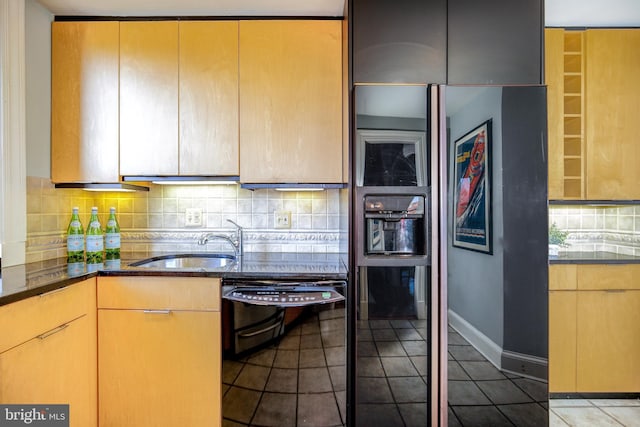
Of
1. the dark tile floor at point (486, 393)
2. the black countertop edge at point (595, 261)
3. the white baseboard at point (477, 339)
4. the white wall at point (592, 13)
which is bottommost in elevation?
the dark tile floor at point (486, 393)

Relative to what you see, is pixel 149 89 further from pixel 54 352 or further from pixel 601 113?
pixel 601 113

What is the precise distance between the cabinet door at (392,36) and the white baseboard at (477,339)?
1.18 m

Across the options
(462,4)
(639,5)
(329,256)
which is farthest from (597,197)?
(329,256)

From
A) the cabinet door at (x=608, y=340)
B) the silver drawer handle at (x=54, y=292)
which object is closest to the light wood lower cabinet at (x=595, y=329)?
the cabinet door at (x=608, y=340)

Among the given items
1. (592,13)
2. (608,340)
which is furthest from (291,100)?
(608,340)

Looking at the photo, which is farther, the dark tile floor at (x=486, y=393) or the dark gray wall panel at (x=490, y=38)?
the dark gray wall panel at (x=490, y=38)

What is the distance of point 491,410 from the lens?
1.46m

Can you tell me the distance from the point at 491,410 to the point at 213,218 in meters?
1.89

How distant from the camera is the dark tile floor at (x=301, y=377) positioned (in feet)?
4.81

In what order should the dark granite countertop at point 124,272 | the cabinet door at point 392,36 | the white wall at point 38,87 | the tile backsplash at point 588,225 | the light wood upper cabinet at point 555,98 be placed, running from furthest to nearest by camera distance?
the tile backsplash at point 588,225
the light wood upper cabinet at point 555,98
the white wall at point 38,87
the cabinet door at point 392,36
the dark granite countertop at point 124,272

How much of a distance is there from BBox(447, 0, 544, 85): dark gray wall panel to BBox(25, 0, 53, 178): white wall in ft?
7.34

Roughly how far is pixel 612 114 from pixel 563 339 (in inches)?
57.9

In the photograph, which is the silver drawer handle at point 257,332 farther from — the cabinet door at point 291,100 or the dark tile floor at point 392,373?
the cabinet door at point 291,100

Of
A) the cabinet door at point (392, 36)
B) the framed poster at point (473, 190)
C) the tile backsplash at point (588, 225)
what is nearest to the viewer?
the framed poster at point (473, 190)
